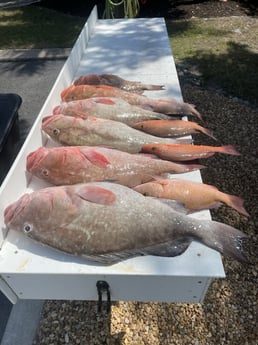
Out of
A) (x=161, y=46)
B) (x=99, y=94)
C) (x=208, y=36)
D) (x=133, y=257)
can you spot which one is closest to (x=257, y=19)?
(x=208, y=36)

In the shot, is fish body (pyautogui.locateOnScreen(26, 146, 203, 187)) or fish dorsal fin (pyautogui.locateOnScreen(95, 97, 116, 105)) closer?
fish body (pyautogui.locateOnScreen(26, 146, 203, 187))

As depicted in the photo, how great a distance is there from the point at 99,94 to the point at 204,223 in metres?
1.69

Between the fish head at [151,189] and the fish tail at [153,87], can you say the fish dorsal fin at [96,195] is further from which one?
the fish tail at [153,87]

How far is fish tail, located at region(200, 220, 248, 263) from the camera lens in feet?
5.86

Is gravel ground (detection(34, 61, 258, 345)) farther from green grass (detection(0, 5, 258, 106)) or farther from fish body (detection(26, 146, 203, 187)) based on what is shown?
green grass (detection(0, 5, 258, 106))

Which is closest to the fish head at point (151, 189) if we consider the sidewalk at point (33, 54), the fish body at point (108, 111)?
the fish body at point (108, 111)

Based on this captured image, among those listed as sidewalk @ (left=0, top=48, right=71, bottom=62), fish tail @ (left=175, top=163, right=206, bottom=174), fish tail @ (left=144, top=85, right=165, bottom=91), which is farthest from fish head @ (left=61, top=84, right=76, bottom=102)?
sidewalk @ (left=0, top=48, right=71, bottom=62)

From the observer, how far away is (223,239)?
183cm

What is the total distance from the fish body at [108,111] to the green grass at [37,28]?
555cm

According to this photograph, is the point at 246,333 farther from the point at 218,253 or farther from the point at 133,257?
the point at 133,257

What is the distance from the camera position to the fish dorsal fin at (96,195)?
192 cm

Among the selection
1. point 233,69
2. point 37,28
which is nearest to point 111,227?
point 233,69

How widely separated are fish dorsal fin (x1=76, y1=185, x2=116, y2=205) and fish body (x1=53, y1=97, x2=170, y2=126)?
3.03ft

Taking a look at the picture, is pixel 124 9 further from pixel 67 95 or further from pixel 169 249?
pixel 169 249
